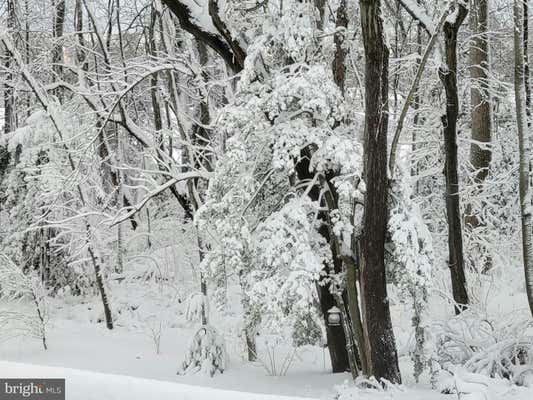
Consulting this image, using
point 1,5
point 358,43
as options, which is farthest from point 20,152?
point 358,43

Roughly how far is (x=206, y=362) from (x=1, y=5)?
32.2 feet

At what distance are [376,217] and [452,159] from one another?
2103mm

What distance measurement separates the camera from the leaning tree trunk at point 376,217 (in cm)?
582

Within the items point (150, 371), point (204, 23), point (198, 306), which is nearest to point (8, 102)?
point (198, 306)

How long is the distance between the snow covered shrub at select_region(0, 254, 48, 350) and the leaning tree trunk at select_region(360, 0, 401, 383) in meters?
6.98

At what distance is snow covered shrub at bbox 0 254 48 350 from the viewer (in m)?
10.8

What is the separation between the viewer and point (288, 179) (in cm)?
755

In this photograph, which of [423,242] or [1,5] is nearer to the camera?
[423,242]

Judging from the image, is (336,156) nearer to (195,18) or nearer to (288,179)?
(288,179)

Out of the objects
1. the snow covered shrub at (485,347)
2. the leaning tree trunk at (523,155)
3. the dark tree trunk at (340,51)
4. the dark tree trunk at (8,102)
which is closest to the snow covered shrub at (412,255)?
the snow covered shrub at (485,347)

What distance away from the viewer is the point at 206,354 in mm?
8438

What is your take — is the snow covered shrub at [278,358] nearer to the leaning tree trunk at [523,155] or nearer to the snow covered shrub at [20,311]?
the leaning tree trunk at [523,155]

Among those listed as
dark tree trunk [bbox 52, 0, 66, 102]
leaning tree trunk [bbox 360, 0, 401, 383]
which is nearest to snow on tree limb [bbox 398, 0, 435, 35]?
leaning tree trunk [bbox 360, 0, 401, 383]

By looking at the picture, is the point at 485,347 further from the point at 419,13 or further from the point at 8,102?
the point at 8,102
